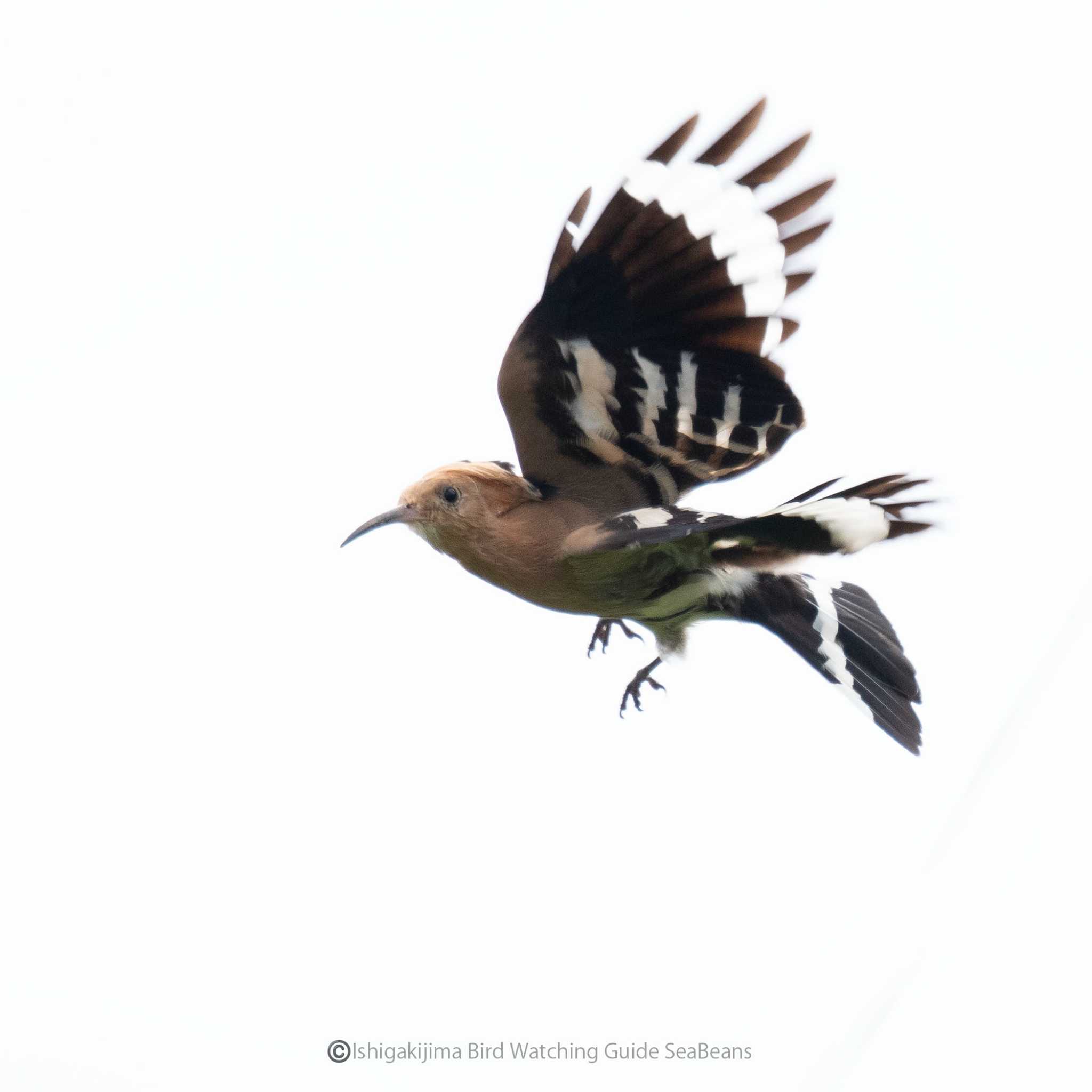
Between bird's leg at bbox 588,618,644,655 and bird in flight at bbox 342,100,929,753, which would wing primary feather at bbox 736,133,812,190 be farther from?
bird's leg at bbox 588,618,644,655

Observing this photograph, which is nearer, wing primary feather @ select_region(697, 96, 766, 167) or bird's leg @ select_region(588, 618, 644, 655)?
wing primary feather @ select_region(697, 96, 766, 167)

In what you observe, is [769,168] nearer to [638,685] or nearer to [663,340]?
[663,340]

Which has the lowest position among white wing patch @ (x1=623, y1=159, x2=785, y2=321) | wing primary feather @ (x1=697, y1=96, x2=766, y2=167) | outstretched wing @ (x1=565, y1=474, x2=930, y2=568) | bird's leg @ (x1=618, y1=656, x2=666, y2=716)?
bird's leg @ (x1=618, y1=656, x2=666, y2=716)

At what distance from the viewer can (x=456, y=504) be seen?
5.49 feet

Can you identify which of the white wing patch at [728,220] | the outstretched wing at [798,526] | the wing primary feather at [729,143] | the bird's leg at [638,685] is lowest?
the bird's leg at [638,685]

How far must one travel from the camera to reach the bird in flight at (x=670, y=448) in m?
1.52

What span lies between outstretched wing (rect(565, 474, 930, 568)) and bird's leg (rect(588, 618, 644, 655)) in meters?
0.41

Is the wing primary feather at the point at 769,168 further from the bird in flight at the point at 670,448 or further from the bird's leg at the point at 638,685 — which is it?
the bird's leg at the point at 638,685

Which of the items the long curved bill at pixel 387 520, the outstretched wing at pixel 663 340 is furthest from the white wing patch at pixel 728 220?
the long curved bill at pixel 387 520

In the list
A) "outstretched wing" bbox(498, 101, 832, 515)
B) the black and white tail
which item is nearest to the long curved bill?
"outstretched wing" bbox(498, 101, 832, 515)

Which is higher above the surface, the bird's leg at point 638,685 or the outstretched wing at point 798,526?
the outstretched wing at point 798,526

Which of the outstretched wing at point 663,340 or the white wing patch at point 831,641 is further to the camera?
the white wing patch at point 831,641

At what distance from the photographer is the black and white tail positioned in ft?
5.39

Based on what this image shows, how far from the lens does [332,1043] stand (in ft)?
7.52
